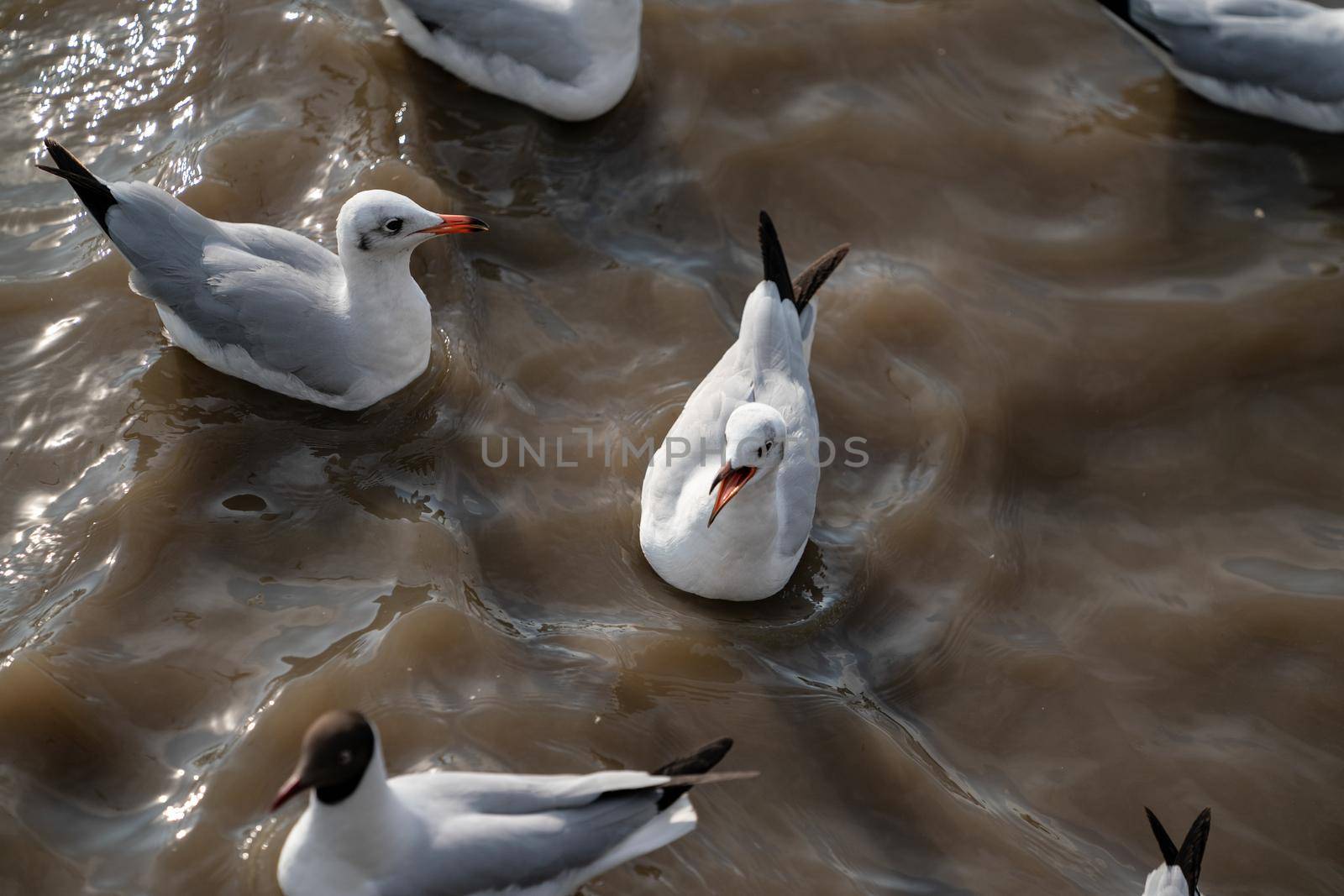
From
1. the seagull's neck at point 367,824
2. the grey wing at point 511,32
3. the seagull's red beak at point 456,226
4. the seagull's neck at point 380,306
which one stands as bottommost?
the seagull's neck at point 367,824

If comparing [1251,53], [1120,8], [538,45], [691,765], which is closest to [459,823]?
[691,765]

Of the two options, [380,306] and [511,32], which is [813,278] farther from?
[511,32]

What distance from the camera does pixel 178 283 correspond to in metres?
4.72

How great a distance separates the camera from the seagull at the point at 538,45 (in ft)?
19.4

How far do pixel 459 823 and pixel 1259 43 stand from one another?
5.86 m

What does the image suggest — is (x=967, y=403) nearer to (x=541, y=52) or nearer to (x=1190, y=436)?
(x=1190, y=436)

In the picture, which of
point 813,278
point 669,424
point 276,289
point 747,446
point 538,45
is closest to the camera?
point 747,446

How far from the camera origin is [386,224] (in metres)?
4.68

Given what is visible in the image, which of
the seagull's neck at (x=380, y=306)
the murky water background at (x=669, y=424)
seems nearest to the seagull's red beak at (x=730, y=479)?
the murky water background at (x=669, y=424)

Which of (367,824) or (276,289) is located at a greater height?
(276,289)

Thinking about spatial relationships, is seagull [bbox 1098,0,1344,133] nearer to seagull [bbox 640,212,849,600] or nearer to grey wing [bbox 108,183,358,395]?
seagull [bbox 640,212,849,600]

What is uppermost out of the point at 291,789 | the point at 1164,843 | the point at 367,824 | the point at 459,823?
the point at 291,789

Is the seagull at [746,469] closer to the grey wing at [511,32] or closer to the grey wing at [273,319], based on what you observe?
the grey wing at [273,319]

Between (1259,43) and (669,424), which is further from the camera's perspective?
(1259,43)
